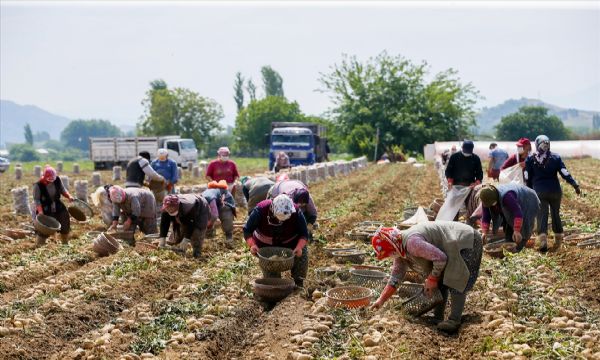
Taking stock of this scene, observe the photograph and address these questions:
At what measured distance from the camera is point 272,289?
761 centimetres

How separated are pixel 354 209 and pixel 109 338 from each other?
10.0 metres

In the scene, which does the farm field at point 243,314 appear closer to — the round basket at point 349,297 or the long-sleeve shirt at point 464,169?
the round basket at point 349,297

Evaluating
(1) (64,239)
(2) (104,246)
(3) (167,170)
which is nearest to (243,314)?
(2) (104,246)

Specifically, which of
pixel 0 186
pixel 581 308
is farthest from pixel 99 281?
pixel 0 186

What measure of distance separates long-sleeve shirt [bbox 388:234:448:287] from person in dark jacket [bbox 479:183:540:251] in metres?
2.97

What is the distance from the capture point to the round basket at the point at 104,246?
10.4 meters

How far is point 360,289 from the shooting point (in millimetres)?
7141

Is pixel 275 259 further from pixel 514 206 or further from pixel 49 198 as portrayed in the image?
pixel 49 198

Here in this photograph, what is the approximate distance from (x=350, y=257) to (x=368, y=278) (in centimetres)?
168

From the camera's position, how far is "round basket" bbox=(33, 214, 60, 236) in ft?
37.1

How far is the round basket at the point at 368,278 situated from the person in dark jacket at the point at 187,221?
2.79 meters

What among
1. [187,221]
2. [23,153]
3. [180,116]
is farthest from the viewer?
[23,153]

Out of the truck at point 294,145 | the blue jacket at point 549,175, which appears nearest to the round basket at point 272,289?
the blue jacket at point 549,175

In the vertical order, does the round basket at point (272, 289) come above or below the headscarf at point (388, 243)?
below
